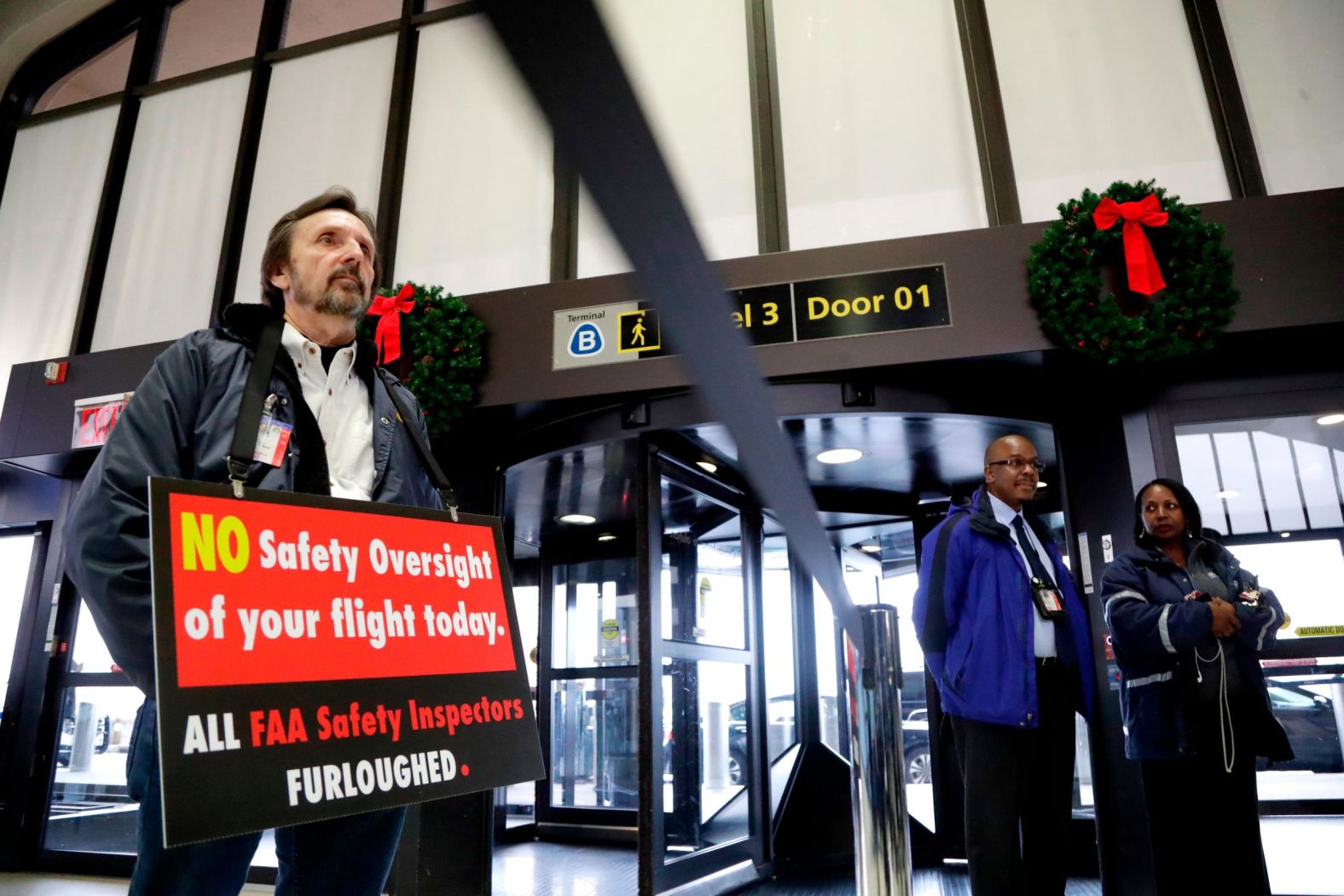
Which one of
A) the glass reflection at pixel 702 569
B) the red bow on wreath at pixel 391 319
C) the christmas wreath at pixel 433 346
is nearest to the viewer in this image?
the christmas wreath at pixel 433 346

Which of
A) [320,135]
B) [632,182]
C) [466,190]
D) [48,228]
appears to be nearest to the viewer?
[632,182]

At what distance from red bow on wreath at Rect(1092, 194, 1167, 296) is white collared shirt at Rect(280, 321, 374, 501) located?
2651 millimetres

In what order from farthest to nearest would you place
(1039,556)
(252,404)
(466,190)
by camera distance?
1. (466,190)
2. (1039,556)
3. (252,404)

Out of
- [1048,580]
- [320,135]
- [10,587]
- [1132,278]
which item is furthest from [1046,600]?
[10,587]

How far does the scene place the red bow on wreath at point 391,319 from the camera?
3.55 meters

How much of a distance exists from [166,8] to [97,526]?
19.8 ft

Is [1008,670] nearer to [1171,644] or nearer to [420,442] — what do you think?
[1171,644]

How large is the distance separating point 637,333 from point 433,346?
845 millimetres

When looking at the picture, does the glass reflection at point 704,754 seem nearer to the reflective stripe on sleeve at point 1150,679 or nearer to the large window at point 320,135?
the reflective stripe on sleeve at point 1150,679

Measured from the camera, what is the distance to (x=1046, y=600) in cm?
232

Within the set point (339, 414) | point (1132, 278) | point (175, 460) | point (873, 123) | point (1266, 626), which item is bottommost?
point (1266, 626)

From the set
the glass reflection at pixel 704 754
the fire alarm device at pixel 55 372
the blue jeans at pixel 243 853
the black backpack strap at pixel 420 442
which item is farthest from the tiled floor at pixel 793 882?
the black backpack strap at pixel 420 442

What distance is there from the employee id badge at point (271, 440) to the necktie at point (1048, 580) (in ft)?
6.64

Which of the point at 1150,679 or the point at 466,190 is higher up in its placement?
the point at 466,190
